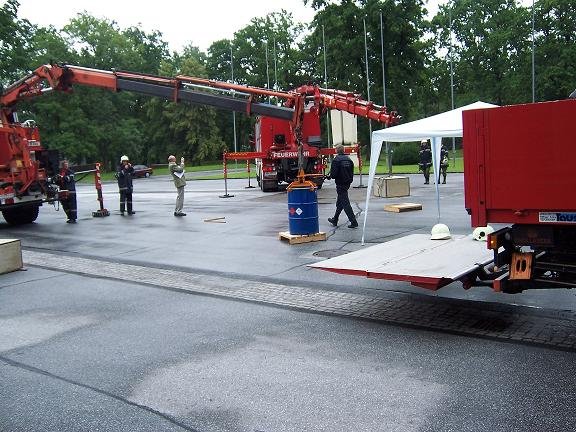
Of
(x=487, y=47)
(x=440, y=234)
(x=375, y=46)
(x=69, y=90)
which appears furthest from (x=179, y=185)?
(x=487, y=47)

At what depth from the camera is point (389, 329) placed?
6.44 meters

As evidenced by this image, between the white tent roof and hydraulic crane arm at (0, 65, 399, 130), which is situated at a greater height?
hydraulic crane arm at (0, 65, 399, 130)

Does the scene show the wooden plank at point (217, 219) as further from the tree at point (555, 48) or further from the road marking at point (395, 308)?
the tree at point (555, 48)

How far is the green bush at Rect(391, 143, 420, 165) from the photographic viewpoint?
152 ft

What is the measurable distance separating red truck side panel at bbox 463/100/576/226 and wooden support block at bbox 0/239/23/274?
813 cm

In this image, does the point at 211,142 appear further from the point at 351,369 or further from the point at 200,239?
the point at 351,369

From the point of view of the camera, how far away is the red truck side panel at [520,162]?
564cm

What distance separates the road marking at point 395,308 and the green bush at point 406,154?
38201mm

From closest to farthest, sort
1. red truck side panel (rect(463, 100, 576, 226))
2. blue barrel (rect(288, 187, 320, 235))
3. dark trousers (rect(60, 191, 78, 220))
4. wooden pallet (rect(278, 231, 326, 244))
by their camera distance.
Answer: red truck side panel (rect(463, 100, 576, 226)), wooden pallet (rect(278, 231, 326, 244)), blue barrel (rect(288, 187, 320, 235)), dark trousers (rect(60, 191, 78, 220))

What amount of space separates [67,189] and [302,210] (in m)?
9.29

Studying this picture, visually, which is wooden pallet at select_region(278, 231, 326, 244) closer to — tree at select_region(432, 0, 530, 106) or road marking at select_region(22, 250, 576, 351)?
road marking at select_region(22, 250, 576, 351)

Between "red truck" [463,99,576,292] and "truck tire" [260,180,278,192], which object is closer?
"red truck" [463,99,576,292]

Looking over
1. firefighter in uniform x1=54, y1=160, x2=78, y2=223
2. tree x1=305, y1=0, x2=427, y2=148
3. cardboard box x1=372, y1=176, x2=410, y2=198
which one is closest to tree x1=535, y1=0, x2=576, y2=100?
tree x1=305, y1=0, x2=427, y2=148

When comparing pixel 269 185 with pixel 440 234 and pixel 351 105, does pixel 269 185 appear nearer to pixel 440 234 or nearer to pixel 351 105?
pixel 351 105
